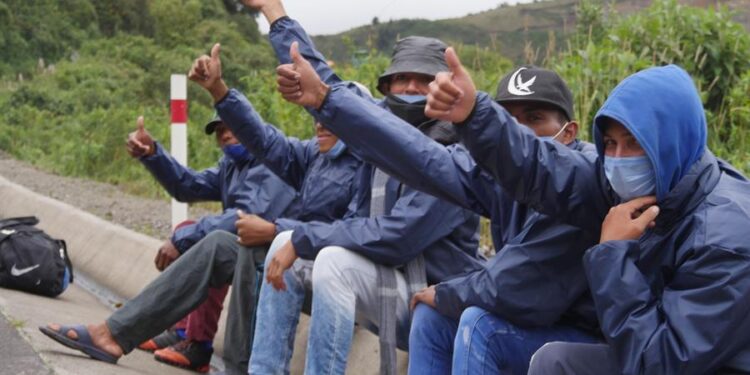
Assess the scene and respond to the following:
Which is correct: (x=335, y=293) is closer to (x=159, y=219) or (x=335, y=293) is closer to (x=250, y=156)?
(x=250, y=156)

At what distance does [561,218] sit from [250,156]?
319 cm

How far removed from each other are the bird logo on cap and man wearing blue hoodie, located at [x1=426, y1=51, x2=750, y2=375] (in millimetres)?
849

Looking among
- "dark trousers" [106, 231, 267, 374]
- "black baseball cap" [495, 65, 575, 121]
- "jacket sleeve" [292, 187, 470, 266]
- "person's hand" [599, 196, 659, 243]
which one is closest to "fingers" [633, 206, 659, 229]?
"person's hand" [599, 196, 659, 243]

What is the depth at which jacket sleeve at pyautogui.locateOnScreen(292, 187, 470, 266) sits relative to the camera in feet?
15.5

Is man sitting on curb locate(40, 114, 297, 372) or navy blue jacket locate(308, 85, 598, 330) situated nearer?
navy blue jacket locate(308, 85, 598, 330)

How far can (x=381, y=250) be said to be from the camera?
475 centimetres

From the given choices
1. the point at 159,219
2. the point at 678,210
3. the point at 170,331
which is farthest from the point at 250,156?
the point at 159,219

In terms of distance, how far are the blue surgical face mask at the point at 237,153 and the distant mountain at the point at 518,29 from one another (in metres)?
1.33

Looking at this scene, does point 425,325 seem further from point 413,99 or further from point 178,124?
point 178,124

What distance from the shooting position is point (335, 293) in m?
4.66

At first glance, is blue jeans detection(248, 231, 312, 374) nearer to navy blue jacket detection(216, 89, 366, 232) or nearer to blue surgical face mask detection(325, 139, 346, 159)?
navy blue jacket detection(216, 89, 366, 232)

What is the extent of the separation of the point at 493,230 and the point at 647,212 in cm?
121

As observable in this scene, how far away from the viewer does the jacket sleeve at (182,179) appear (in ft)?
22.9

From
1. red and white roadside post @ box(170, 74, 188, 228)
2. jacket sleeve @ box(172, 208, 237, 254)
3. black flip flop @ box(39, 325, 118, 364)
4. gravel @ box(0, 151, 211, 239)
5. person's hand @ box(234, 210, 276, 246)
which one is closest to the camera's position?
person's hand @ box(234, 210, 276, 246)
